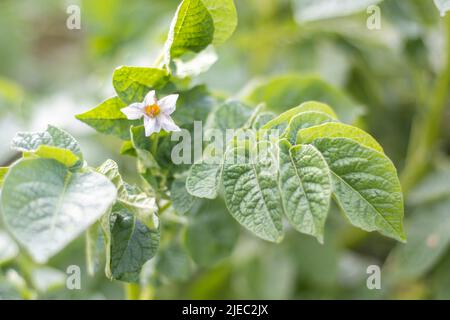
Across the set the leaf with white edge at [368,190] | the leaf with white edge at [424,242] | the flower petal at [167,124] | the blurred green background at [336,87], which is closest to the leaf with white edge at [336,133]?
the leaf with white edge at [368,190]

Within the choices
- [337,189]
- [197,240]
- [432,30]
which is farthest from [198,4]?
[432,30]

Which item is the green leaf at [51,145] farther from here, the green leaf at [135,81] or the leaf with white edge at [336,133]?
the leaf with white edge at [336,133]

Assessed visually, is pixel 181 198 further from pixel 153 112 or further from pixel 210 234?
pixel 210 234

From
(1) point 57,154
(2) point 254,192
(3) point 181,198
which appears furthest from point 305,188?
(1) point 57,154

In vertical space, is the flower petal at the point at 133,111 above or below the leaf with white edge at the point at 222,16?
below

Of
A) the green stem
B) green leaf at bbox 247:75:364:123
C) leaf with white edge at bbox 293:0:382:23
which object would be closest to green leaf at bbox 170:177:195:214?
green leaf at bbox 247:75:364:123
